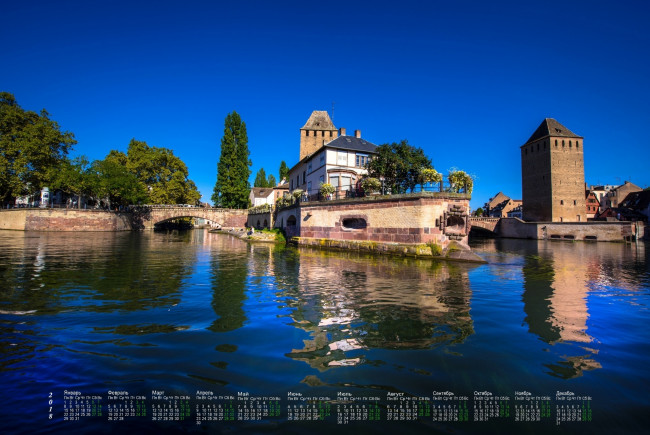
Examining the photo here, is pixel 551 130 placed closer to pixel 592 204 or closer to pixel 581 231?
pixel 581 231

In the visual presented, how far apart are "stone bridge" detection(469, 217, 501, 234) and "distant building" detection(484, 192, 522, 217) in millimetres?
39055

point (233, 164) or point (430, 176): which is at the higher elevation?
point (233, 164)

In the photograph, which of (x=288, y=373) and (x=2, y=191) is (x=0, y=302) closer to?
(x=288, y=373)

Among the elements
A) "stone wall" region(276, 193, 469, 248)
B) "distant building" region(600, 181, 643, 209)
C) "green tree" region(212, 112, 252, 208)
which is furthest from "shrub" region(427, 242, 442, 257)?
"distant building" region(600, 181, 643, 209)

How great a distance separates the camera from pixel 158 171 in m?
61.6

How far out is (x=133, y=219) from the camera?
56469mm

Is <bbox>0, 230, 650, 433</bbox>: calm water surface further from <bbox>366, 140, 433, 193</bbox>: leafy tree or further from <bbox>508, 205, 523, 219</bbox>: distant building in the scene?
<bbox>508, 205, 523, 219</bbox>: distant building

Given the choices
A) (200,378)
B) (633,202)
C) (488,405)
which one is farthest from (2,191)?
Result: (633,202)

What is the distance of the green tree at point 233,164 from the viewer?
186 feet

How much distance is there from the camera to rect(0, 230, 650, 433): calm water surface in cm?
360

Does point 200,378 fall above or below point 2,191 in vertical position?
below

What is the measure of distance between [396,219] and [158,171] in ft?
184

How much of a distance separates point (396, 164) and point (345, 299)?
71.6 feet

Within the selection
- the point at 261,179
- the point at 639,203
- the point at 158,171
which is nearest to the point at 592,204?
the point at 639,203
